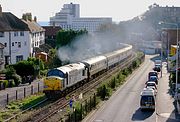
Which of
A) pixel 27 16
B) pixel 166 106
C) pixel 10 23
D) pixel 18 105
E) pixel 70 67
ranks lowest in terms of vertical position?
pixel 166 106

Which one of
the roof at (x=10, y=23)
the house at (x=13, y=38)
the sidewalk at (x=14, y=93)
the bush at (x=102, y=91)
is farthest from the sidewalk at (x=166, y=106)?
the roof at (x=10, y=23)

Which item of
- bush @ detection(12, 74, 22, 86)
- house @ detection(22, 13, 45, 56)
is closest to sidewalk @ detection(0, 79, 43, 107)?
bush @ detection(12, 74, 22, 86)

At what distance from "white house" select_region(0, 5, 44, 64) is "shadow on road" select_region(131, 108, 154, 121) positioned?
39.2 metres

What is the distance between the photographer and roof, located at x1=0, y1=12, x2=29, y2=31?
2837 inches

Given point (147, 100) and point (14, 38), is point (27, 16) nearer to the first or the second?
point (14, 38)

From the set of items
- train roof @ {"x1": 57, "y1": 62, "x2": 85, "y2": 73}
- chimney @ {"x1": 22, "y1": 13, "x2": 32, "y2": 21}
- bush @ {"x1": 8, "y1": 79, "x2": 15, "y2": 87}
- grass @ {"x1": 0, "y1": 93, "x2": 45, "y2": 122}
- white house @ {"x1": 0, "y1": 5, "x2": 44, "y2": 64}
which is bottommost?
grass @ {"x1": 0, "y1": 93, "x2": 45, "y2": 122}

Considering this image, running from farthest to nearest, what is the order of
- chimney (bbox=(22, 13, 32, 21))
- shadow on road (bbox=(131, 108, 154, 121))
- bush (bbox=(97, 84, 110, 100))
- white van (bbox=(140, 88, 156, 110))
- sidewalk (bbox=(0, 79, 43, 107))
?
chimney (bbox=(22, 13, 32, 21)) < bush (bbox=(97, 84, 110, 100)) < sidewalk (bbox=(0, 79, 43, 107)) < white van (bbox=(140, 88, 156, 110)) < shadow on road (bbox=(131, 108, 154, 121))

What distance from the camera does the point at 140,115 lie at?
3466 cm

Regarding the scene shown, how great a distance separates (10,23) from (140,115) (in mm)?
45013

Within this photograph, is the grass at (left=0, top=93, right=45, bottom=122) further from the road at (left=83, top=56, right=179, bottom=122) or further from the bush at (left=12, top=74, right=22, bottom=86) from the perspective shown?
the bush at (left=12, top=74, right=22, bottom=86)

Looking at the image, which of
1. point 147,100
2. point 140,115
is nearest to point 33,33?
point 147,100

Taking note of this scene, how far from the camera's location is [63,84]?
136 ft

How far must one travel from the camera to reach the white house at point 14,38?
71438mm

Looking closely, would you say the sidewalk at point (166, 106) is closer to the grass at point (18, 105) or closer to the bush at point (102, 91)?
the bush at point (102, 91)
